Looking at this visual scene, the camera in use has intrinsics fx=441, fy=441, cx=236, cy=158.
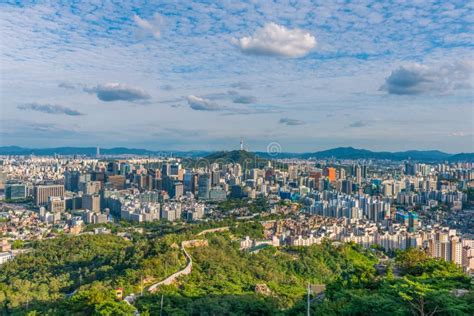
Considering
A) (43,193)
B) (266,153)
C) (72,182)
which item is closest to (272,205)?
(43,193)

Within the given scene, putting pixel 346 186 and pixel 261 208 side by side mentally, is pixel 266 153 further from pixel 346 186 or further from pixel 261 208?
pixel 261 208

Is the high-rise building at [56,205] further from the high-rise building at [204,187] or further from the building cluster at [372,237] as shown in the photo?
the building cluster at [372,237]

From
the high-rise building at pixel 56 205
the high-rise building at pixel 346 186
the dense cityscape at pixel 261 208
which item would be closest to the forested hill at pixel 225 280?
the dense cityscape at pixel 261 208

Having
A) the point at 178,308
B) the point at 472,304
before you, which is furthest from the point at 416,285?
the point at 178,308

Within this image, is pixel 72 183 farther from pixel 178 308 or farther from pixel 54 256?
pixel 178 308

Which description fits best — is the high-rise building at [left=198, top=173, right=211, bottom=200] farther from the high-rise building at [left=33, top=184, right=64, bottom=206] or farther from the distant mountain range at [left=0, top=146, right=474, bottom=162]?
the distant mountain range at [left=0, top=146, right=474, bottom=162]

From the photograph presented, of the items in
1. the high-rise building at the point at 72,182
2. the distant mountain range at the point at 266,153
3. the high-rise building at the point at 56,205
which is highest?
the distant mountain range at the point at 266,153
